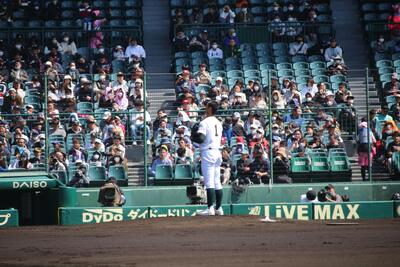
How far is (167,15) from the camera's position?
3475 centimetres

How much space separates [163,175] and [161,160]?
0.36 m

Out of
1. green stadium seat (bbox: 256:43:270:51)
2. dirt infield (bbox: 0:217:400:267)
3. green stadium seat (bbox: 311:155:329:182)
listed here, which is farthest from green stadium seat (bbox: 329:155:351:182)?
green stadium seat (bbox: 256:43:270:51)

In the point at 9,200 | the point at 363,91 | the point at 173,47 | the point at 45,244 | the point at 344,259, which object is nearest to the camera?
the point at 344,259

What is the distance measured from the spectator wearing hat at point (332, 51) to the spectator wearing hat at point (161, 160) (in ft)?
26.7

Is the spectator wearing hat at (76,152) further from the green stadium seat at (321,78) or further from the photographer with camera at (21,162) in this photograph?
the green stadium seat at (321,78)

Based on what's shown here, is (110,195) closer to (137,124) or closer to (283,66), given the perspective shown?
(137,124)

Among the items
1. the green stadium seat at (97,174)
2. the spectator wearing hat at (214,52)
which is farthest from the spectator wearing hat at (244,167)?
the spectator wearing hat at (214,52)

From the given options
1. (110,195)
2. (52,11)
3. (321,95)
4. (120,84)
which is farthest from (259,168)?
(52,11)

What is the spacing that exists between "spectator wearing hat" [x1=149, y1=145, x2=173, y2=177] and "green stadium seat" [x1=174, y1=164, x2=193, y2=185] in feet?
0.76

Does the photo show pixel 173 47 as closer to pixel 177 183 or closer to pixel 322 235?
pixel 177 183

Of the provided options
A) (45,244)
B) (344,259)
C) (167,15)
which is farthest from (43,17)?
(344,259)

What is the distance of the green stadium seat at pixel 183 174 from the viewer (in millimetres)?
25172

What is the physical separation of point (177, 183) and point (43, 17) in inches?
404

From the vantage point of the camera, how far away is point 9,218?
68.9 ft
